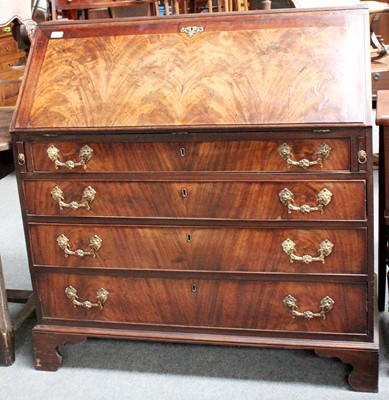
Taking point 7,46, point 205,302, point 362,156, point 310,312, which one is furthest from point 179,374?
point 7,46

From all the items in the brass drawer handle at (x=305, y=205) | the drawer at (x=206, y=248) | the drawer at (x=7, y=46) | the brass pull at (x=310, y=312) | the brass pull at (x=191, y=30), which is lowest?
the brass pull at (x=310, y=312)

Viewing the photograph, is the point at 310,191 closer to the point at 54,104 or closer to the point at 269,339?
the point at 269,339

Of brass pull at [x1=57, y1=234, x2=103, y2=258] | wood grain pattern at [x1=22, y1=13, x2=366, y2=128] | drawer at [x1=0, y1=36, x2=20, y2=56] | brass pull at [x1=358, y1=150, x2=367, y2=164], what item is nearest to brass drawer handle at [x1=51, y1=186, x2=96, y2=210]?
brass pull at [x1=57, y1=234, x2=103, y2=258]

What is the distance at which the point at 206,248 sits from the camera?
87.5 inches

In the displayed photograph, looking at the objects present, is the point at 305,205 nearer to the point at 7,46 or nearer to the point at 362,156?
the point at 362,156

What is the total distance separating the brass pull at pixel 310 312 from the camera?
218cm

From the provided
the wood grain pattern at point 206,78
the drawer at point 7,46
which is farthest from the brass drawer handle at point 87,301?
the drawer at point 7,46

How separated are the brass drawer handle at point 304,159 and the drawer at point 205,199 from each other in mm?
61

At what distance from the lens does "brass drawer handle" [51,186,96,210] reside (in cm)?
223

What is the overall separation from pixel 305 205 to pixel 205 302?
19.3 inches

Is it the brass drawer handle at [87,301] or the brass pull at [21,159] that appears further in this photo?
the brass drawer handle at [87,301]

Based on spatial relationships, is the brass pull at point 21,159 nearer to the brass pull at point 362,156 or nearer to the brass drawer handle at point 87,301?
the brass drawer handle at point 87,301

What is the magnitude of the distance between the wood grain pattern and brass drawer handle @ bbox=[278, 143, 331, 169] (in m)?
0.08

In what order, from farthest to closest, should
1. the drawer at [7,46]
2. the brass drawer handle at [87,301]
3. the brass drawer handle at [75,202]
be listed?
1. the drawer at [7,46]
2. the brass drawer handle at [87,301]
3. the brass drawer handle at [75,202]
